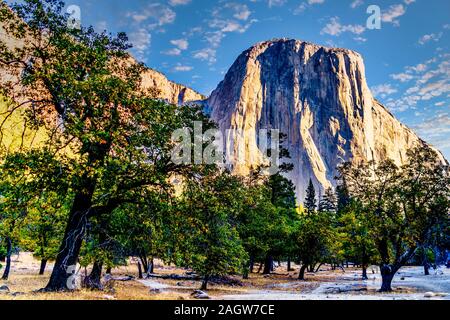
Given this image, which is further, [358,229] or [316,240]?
[316,240]

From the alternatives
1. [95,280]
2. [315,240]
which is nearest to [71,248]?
[95,280]

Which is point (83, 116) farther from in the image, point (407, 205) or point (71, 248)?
point (407, 205)

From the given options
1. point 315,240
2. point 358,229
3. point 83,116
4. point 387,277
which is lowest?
point 387,277

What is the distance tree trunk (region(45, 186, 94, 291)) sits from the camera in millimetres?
17047

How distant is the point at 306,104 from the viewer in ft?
614

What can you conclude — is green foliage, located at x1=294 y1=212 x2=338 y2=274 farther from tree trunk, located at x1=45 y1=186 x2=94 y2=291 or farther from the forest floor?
tree trunk, located at x1=45 y1=186 x2=94 y2=291

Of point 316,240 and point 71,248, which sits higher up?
point 316,240

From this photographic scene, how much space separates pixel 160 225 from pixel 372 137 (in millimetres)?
192590

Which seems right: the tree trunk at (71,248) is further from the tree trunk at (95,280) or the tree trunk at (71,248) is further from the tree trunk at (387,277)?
the tree trunk at (387,277)

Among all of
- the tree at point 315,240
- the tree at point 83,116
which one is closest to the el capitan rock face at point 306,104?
the tree at point 315,240

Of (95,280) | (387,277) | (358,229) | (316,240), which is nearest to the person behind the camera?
(95,280)

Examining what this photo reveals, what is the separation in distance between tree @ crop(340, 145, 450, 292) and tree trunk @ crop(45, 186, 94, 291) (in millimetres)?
23577

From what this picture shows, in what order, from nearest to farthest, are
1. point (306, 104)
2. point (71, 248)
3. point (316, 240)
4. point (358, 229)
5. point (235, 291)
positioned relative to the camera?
point (71, 248)
point (235, 291)
point (358, 229)
point (316, 240)
point (306, 104)

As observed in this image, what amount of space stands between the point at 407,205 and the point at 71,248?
26.6 metres
